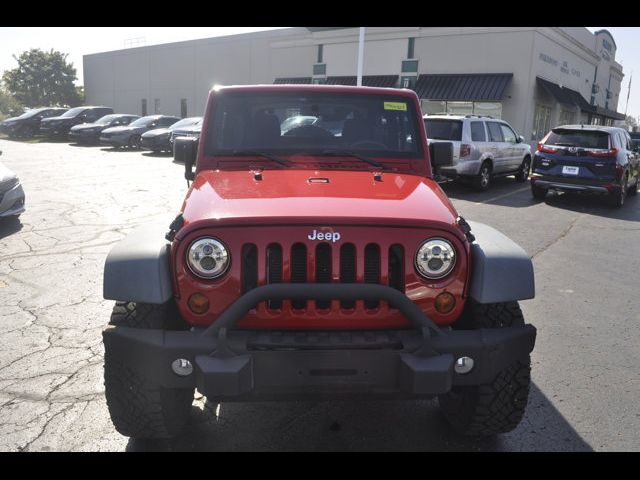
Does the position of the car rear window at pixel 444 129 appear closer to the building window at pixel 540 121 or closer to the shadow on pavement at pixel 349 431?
the shadow on pavement at pixel 349 431

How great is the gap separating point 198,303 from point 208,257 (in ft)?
0.73

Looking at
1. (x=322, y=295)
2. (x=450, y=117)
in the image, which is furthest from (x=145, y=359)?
(x=450, y=117)

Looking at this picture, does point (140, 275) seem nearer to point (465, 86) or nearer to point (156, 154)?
point (156, 154)

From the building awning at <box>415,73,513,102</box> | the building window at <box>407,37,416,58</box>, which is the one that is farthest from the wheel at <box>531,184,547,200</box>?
the building window at <box>407,37,416,58</box>

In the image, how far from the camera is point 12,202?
7922 millimetres

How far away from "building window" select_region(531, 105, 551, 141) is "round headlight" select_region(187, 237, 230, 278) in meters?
24.9

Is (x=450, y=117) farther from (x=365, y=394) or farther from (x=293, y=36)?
(x=293, y=36)

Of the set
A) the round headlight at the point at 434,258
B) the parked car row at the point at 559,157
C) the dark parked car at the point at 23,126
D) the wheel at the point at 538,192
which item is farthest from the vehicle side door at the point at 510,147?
the dark parked car at the point at 23,126

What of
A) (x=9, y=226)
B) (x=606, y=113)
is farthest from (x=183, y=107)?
(x=9, y=226)

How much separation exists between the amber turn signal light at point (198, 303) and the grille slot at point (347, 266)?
0.62m
